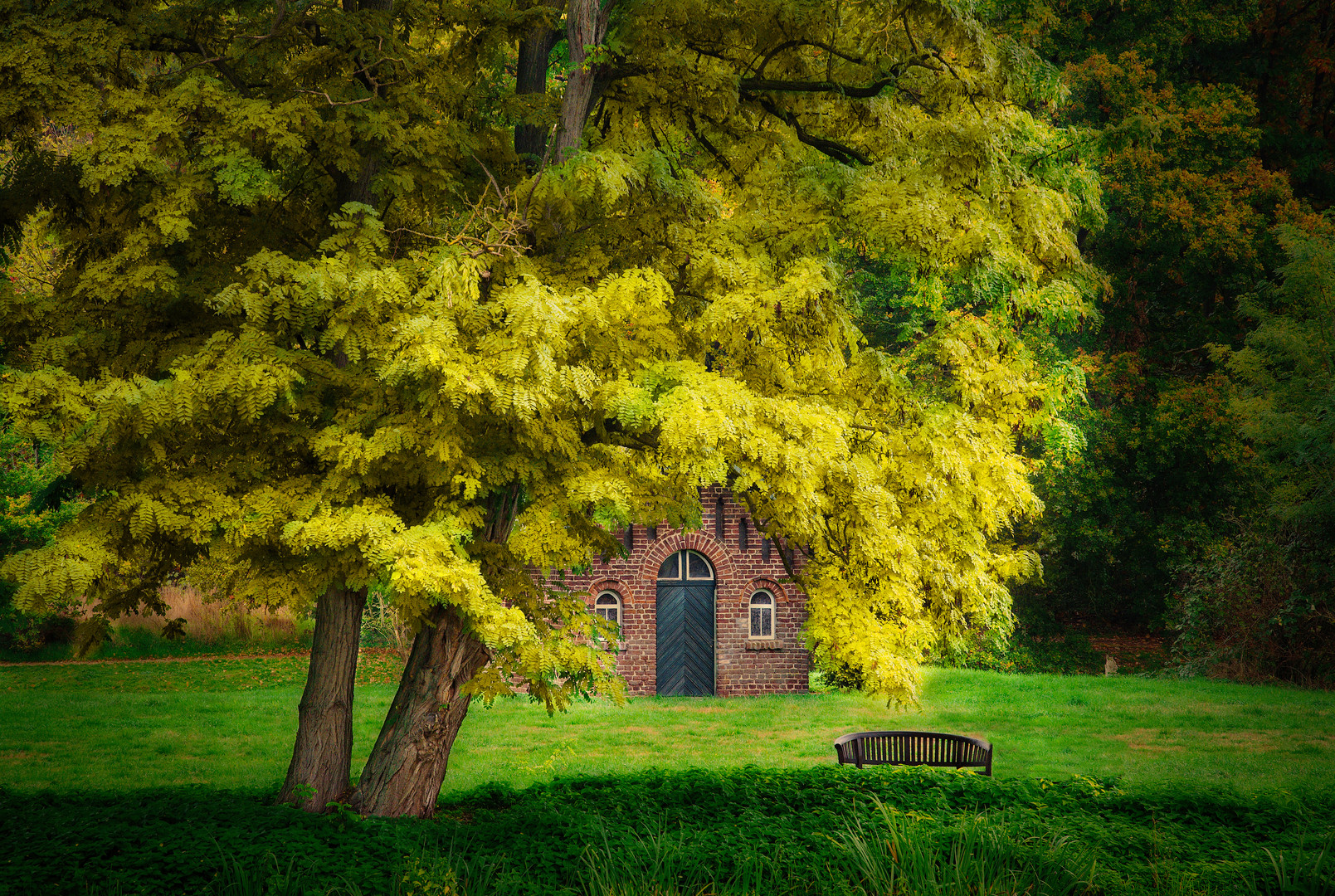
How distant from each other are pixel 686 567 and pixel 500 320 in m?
15.5

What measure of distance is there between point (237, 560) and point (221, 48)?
461 cm

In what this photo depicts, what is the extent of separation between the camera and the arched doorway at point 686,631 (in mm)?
22781

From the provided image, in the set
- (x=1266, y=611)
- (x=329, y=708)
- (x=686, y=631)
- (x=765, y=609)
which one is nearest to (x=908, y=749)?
(x=329, y=708)

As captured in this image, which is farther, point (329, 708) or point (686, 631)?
point (686, 631)

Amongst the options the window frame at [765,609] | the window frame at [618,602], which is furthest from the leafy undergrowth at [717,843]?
the window frame at [765,609]

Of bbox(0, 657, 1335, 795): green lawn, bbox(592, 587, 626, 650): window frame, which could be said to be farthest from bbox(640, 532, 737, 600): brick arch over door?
bbox(0, 657, 1335, 795): green lawn

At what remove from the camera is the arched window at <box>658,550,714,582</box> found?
74.7 feet

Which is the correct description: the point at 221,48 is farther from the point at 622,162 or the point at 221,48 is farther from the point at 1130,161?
the point at 1130,161

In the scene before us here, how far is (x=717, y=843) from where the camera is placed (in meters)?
8.66

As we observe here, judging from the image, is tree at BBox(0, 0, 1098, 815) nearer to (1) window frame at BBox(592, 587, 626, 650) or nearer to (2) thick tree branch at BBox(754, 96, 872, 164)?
(2) thick tree branch at BBox(754, 96, 872, 164)

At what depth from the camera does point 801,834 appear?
8875mm

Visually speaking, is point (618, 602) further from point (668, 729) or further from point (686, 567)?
point (668, 729)

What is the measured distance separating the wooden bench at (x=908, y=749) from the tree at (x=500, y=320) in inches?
100

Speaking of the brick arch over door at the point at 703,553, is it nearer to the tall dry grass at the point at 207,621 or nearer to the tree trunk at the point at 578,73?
the tall dry grass at the point at 207,621
